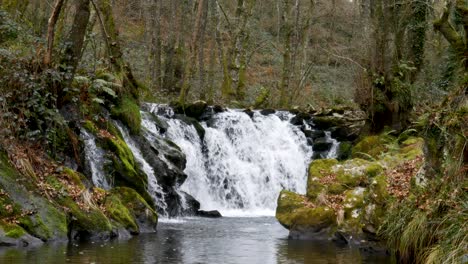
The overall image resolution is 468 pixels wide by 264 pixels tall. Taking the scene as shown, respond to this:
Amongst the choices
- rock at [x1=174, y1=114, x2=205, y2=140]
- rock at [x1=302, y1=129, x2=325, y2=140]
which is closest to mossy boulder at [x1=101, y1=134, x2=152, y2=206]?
rock at [x1=174, y1=114, x2=205, y2=140]

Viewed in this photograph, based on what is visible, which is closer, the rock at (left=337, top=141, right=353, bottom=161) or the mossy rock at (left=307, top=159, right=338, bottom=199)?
the mossy rock at (left=307, top=159, right=338, bottom=199)

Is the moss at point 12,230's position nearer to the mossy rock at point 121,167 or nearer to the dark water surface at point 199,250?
the dark water surface at point 199,250

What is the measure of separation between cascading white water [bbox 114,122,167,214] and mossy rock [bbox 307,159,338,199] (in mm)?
4023

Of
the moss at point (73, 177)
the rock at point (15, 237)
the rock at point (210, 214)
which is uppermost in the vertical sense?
the moss at point (73, 177)

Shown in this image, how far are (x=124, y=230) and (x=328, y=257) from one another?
13.5ft

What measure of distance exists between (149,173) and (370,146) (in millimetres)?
6401

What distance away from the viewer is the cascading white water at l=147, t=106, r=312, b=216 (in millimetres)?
19391

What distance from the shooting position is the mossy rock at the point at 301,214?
502 inches

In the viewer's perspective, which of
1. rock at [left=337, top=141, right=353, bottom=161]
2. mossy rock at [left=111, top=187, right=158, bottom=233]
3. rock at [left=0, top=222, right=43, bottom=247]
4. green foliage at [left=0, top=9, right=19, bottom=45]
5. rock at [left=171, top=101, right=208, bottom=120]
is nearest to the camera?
rock at [left=0, top=222, right=43, bottom=247]

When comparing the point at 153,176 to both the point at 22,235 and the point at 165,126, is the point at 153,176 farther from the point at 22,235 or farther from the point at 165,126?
the point at 22,235

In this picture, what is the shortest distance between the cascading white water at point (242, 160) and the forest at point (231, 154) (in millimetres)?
48

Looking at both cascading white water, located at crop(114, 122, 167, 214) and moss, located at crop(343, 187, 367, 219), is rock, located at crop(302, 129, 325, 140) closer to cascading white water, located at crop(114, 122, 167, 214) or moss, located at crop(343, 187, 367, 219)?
cascading white water, located at crop(114, 122, 167, 214)

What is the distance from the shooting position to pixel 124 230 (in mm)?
12055

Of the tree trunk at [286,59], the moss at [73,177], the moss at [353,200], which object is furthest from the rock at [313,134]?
the moss at [73,177]
